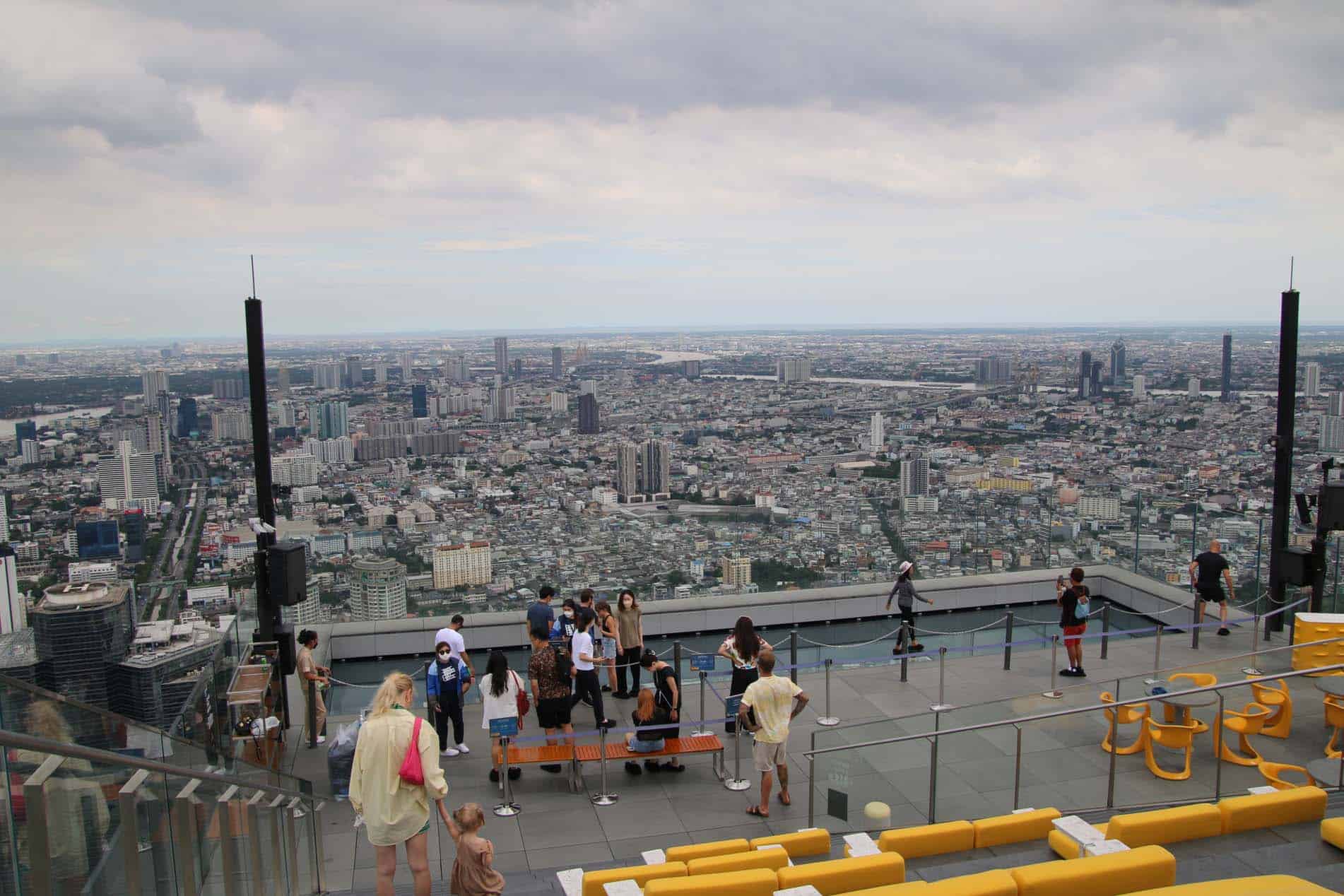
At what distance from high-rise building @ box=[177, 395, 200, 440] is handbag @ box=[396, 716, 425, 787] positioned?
37.2ft

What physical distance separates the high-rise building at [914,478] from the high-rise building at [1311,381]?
772 centimetres

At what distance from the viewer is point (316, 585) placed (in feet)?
37.3

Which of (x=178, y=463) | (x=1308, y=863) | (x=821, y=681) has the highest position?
(x=178, y=463)

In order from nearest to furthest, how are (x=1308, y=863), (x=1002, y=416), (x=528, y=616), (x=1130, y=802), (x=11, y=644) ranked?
(x=1308, y=863)
(x=1130, y=802)
(x=11, y=644)
(x=528, y=616)
(x=1002, y=416)

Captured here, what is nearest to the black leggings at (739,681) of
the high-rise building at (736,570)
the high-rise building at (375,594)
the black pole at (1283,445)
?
the high-rise building at (736,570)

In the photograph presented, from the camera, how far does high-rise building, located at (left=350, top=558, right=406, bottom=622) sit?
11.9 m

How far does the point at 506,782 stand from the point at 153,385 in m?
12.3

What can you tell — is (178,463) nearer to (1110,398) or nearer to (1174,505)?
(1174,505)

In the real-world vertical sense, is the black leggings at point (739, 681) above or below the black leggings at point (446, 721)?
above

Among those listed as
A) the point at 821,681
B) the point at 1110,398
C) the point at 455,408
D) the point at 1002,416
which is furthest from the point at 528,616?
the point at 1110,398

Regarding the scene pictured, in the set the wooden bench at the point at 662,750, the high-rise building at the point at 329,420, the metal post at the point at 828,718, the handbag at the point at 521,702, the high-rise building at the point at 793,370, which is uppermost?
the high-rise building at the point at 793,370

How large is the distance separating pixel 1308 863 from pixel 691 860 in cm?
349

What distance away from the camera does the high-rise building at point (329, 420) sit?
17.3 m

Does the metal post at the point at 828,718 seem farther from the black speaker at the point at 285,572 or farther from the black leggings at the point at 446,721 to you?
the black speaker at the point at 285,572
